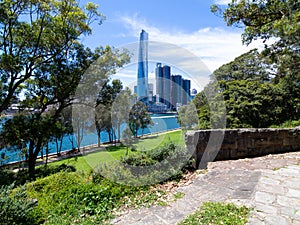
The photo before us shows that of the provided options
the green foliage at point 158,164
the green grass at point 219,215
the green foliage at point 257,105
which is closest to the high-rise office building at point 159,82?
the green foliage at point 158,164

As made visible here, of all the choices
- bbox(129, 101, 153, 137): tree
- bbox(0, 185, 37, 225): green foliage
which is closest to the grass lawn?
bbox(129, 101, 153, 137): tree

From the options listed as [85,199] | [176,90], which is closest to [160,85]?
[176,90]

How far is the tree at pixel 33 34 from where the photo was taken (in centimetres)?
636

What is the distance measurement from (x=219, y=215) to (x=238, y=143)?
261 centimetres

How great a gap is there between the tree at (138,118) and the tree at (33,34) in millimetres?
3848

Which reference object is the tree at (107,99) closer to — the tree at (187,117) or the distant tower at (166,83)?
the tree at (187,117)

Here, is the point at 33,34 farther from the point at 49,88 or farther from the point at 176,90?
the point at 176,90

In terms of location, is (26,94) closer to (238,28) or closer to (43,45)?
(43,45)

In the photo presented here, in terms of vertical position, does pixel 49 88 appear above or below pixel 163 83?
above

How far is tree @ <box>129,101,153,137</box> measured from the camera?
6.67 meters

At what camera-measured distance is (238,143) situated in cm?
426

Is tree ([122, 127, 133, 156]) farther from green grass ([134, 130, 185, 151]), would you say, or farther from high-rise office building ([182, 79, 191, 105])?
high-rise office building ([182, 79, 191, 105])

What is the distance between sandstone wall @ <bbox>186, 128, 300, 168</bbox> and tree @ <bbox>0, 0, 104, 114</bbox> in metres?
6.42

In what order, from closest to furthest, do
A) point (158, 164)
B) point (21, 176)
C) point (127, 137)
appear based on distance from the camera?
point (158, 164) < point (21, 176) < point (127, 137)
